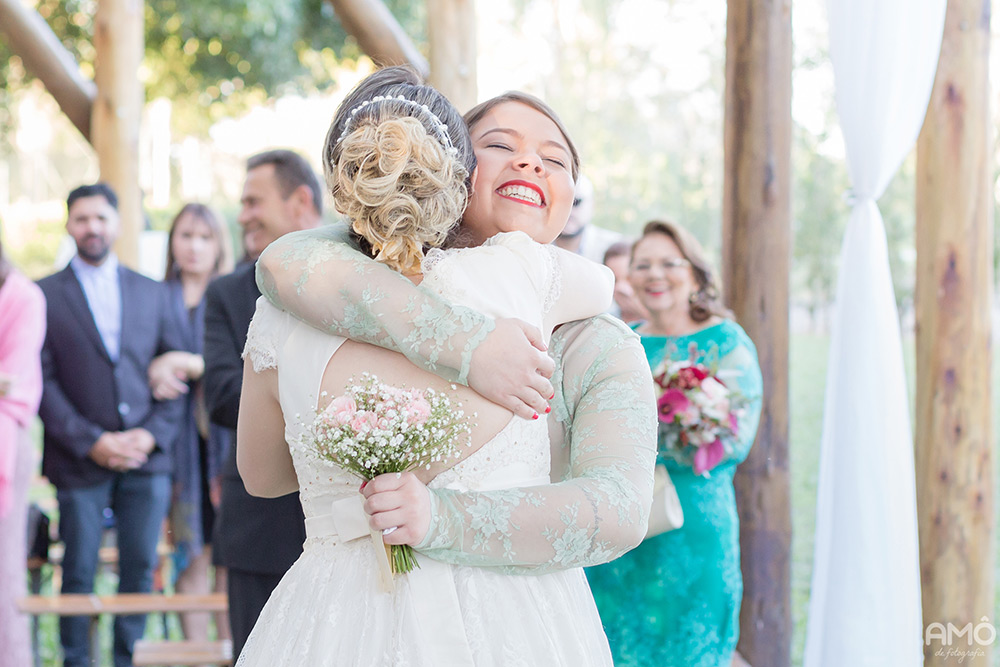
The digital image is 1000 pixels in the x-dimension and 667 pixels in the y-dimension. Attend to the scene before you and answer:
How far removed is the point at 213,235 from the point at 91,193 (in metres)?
0.61

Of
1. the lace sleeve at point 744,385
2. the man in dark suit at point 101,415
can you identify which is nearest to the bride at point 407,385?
the lace sleeve at point 744,385

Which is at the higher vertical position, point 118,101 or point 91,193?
point 118,101

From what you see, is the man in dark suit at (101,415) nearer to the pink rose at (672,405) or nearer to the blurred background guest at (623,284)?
the blurred background guest at (623,284)

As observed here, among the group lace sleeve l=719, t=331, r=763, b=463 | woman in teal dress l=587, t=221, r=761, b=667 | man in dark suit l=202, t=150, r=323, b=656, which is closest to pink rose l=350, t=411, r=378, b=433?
man in dark suit l=202, t=150, r=323, b=656

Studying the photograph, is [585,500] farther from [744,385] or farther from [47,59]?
[47,59]

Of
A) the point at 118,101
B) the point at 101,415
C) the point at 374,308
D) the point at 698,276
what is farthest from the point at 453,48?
the point at 374,308

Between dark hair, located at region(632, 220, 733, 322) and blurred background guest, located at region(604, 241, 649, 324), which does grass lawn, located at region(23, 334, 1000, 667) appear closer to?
blurred background guest, located at region(604, 241, 649, 324)

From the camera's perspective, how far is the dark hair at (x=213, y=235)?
4.95 meters

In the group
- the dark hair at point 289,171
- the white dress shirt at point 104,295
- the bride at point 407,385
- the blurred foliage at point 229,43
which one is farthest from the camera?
the blurred foliage at point 229,43

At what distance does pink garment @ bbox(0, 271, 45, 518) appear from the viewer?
4.11 metres

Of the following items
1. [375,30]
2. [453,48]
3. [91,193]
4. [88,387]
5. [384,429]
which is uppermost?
[375,30]

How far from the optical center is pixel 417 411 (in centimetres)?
129

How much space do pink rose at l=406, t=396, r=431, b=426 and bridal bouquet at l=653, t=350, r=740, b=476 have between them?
214 centimetres

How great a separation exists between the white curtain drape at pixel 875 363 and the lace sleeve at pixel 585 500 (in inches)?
73.6
